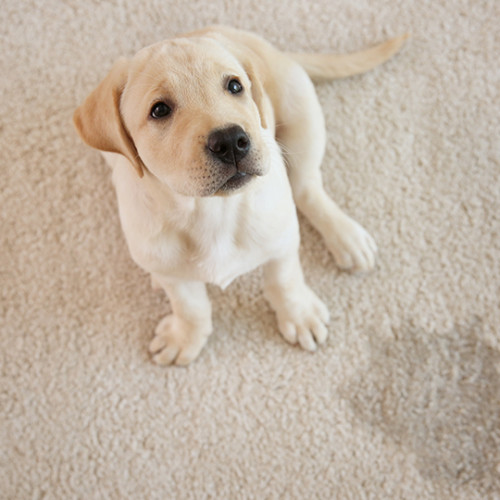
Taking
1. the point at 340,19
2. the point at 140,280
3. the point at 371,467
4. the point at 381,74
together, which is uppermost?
the point at 340,19

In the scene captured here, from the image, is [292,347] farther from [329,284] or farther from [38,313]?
[38,313]

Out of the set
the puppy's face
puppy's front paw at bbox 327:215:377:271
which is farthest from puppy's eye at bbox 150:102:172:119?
puppy's front paw at bbox 327:215:377:271

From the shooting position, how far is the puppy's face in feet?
3.96

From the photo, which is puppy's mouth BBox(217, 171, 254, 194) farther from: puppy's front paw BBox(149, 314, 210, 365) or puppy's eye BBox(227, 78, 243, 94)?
puppy's front paw BBox(149, 314, 210, 365)

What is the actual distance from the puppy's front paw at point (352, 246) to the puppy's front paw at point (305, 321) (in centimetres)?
19

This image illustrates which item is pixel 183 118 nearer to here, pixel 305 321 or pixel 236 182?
pixel 236 182

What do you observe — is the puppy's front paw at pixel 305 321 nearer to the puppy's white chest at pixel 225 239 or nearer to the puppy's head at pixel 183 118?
the puppy's white chest at pixel 225 239

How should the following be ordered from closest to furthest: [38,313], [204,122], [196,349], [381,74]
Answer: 1. [204,122]
2. [196,349]
3. [38,313]
4. [381,74]

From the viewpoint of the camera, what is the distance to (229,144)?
3.91 feet

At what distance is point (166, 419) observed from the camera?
6.61 feet

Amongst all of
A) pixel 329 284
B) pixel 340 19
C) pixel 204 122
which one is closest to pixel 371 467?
pixel 329 284

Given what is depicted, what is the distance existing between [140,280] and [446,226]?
4.08ft

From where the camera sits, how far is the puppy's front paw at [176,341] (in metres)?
1.99

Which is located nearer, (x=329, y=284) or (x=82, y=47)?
(x=329, y=284)
